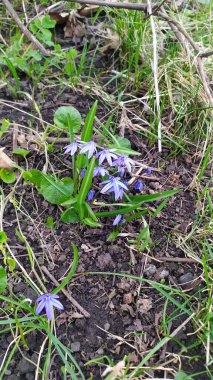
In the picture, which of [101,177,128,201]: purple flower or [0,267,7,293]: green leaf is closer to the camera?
[0,267,7,293]: green leaf

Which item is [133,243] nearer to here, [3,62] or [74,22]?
[3,62]

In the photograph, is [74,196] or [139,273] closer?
[139,273]

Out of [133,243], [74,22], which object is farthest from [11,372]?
[74,22]

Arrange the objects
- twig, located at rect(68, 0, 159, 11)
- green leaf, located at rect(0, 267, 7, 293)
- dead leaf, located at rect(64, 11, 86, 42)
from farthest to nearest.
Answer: dead leaf, located at rect(64, 11, 86, 42) → twig, located at rect(68, 0, 159, 11) → green leaf, located at rect(0, 267, 7, 293)

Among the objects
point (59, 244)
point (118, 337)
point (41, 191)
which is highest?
point (41, 191)

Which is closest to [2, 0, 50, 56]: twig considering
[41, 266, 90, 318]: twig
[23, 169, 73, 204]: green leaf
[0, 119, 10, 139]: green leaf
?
[0, 119, 10, 139]: green leaf

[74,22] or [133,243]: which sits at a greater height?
[74,22]

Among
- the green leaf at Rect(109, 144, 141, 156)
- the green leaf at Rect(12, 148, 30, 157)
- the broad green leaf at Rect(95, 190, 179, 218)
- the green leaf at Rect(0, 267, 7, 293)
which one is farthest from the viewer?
the green leaf at Rect(12, 148, 30, 157)

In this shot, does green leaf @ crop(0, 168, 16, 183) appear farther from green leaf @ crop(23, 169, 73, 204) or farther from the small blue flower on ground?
the small blue flower on ground
